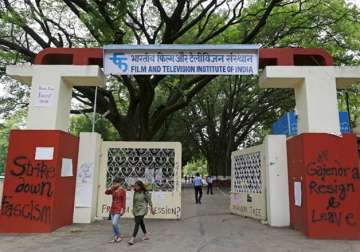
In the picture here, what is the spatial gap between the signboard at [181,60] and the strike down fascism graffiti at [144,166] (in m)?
2.94

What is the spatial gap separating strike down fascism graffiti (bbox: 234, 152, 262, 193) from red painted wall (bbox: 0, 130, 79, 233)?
6.37 m

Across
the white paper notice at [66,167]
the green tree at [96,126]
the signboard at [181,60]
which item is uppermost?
the green tree at [96,126]

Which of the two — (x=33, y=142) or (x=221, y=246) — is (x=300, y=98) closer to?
(x=221, y=246)

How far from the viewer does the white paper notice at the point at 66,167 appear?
33.8 ft

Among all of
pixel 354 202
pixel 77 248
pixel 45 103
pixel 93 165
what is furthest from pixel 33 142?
pixel 354 202

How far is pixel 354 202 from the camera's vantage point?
905cm

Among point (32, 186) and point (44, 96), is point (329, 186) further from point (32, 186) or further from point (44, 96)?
point (44, 96)

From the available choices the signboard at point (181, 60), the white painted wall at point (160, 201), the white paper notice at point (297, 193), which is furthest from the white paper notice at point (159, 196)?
the white paper notice at point (297, 193)

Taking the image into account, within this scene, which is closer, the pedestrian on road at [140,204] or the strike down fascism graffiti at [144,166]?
the pedestrian on road at [140,204]

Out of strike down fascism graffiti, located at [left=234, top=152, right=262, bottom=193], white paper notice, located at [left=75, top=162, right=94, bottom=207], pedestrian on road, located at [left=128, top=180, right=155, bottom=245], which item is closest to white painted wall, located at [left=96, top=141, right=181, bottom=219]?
white paper notice, located at [left=75, top=162, right=94, bottom=207]

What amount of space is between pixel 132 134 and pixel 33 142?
317 inches

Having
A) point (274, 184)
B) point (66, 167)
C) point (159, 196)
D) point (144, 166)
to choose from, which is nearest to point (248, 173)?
point (274, 184)

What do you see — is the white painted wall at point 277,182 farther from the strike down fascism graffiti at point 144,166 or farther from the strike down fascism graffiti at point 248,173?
the strike down fascism graffiti at point 144,166

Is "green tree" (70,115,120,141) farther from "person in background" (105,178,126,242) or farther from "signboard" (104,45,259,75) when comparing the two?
"person in background" (105,178,126,242)
